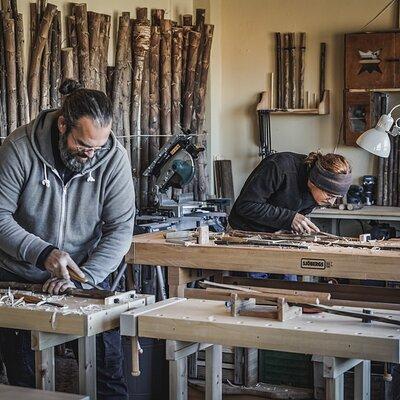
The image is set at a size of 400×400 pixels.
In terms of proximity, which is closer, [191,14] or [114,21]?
[114,21]

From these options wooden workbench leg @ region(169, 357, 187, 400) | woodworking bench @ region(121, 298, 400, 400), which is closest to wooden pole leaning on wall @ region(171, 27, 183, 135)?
woodworking bench @ region(121, 298, 400, 400)

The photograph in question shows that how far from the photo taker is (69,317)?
3484 millimetres

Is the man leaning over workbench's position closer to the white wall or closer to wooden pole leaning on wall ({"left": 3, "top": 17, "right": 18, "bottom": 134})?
wooden pole leaning on wall ({"left": 3, "top": 17, "right": 18, "bottom": 134})

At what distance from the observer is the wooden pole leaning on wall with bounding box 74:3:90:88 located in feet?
24.2

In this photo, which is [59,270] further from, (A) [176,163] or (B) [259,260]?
(A) [176,163]

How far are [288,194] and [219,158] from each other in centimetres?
371

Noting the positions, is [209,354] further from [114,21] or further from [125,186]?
[114,21]

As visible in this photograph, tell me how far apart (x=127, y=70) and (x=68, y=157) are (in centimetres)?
401

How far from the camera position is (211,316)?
11.4 feet

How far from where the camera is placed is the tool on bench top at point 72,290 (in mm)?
3750

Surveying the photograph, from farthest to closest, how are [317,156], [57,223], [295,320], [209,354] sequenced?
[317,156] < [57,223] < [209,354] < [295,320]

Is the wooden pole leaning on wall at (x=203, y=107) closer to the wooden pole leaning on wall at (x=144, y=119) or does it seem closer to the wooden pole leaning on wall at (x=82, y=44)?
the wooden pole leaning on wall at (x=144, y=119)

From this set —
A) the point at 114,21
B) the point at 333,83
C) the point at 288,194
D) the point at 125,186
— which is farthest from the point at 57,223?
the point at 333,83

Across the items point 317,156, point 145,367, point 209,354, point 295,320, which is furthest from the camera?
point 317,156
